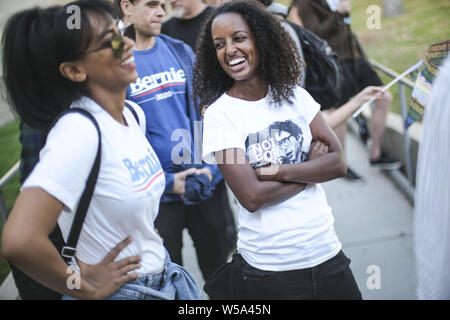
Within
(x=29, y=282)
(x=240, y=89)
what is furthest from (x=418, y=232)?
A: (x=29, y=282)

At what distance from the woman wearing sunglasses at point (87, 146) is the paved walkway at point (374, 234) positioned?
181 cm

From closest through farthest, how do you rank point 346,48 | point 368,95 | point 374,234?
point 368,95 < point 374,234 < point 346,48

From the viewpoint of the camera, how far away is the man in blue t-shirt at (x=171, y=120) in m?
2.37

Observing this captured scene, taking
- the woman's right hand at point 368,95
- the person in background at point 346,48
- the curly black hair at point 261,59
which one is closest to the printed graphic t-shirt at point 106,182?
the curly black hair at point 261,59

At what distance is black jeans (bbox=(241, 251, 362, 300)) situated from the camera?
1.71m

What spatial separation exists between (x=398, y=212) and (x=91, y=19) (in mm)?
3451

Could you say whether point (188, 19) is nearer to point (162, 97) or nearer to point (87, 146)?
point (162, 97)

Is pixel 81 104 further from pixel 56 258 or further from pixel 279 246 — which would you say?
pixel 279 246

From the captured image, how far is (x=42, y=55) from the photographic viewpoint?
53.5 inches

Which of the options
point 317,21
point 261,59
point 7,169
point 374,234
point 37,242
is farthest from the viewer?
point 317,21

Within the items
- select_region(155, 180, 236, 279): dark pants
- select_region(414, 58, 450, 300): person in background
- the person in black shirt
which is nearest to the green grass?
select_region(155, 180, 236, 279): dark pants

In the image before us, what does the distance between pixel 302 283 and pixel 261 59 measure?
988mm

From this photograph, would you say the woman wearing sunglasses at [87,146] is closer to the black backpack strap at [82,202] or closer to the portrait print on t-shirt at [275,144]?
the black backpack strap at [82,202]

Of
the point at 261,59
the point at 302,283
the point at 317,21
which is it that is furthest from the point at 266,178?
the point at 317,21
